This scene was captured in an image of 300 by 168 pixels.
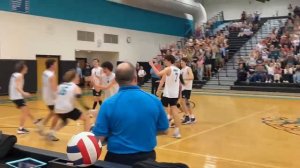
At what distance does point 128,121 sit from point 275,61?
18.7 m

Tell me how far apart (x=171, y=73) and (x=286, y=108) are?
6874 millimetres

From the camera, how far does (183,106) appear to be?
10117mm

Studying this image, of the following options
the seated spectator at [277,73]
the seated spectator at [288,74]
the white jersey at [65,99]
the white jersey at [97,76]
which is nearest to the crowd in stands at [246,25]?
the seated spectator at [277,73]

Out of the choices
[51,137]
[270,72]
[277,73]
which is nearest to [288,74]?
[277,73]

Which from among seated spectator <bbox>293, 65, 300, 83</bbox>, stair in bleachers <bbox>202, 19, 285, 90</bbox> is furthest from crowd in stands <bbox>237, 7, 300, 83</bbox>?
stair in bleachers <bbox>202, 19, 285, 90</bbox>

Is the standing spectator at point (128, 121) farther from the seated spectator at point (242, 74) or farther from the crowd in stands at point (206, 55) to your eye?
the crowd in stands at point (206, 55)

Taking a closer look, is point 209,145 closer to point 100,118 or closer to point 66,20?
point 100,118

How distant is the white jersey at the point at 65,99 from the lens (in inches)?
280

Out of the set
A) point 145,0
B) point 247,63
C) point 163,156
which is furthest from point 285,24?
point 163,156

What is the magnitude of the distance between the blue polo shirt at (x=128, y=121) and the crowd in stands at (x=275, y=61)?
17.1 meters

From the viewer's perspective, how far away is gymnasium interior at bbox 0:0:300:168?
21.9 ft

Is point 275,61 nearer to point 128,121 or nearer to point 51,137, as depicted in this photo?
point 51,137

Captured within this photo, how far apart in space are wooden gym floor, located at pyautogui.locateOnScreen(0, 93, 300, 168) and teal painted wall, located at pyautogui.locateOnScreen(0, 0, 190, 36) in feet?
25.7

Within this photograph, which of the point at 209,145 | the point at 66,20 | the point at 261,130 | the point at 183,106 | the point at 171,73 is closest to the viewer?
the point at 209,145
